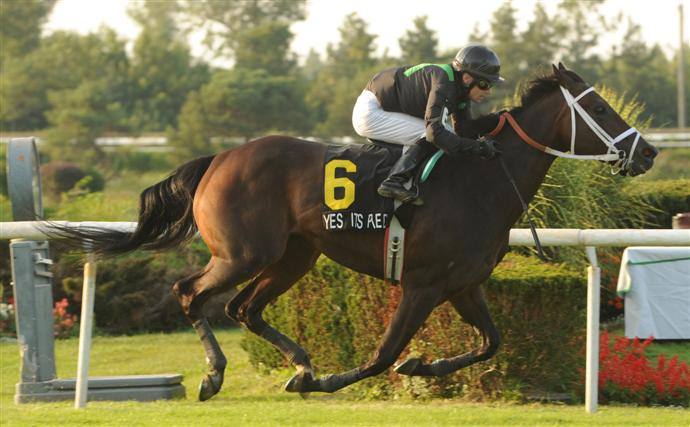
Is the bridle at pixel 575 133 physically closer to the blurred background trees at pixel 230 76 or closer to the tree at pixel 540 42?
the blurred background trees at pixel 230 76

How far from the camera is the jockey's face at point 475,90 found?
5734 millimetres

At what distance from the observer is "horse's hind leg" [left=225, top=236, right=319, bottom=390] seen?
6.29 meters

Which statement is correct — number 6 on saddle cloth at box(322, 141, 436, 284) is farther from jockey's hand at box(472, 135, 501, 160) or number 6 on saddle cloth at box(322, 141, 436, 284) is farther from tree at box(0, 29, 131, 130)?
tree at box(0, 29, 131, 130)

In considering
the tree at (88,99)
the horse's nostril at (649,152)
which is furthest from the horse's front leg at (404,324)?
the tree at (88,99)

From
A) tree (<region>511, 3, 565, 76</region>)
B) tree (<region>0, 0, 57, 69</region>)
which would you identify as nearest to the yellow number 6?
tree (<region>511, 3, 565, 76</region>)

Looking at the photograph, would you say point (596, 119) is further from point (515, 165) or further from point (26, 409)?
point (26, 409)

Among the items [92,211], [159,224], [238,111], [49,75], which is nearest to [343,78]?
[238,111]

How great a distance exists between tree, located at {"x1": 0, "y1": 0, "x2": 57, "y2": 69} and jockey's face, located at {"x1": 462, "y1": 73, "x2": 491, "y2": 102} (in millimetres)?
39655

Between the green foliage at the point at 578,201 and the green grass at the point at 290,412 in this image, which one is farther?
the green foliage at the point at 578,201

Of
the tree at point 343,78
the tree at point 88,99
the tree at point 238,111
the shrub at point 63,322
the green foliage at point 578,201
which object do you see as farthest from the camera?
the tree at point 343,78

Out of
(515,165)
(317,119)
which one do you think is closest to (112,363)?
(515,165)

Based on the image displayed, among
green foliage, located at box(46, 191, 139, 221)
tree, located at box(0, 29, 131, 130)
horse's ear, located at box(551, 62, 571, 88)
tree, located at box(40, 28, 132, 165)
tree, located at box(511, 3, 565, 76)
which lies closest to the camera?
horse's ear, located at box(551, 62, 571, 88)

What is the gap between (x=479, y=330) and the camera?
19.5ft

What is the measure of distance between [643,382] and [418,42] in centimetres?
3401
